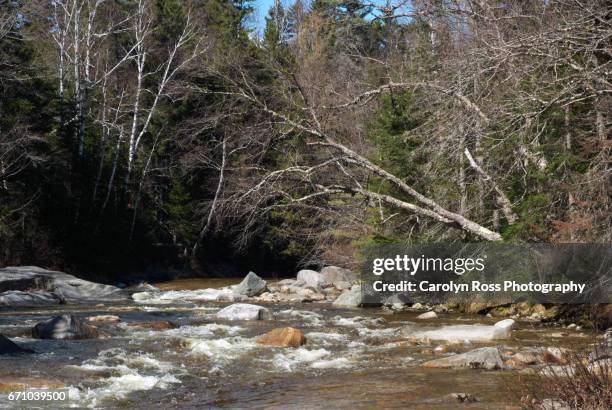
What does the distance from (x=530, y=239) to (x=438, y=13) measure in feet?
15.9

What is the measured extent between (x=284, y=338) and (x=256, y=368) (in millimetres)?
1792

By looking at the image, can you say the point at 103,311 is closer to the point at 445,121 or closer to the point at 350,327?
the point at 350,327

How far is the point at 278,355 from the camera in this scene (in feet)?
33.0

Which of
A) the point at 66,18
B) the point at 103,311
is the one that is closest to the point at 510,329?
the point at 103,311

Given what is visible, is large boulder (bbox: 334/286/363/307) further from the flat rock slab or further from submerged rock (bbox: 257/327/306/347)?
submerged rock (bbox: 257/327/306/347)

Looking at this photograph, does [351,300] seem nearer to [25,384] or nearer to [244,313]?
[244,313]

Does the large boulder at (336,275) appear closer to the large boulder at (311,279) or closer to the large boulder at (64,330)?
the large boulder at (311,279)

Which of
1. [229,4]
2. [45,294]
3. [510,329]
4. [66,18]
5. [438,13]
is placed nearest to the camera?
[510,329]

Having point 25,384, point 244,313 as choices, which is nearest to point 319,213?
point 244,313

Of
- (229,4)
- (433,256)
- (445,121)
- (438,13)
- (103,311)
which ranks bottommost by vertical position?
(103,311)

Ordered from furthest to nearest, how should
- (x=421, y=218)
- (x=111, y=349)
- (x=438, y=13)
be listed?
(x=421, y=218) → (x=438, y=13) → (x=111, y=349)

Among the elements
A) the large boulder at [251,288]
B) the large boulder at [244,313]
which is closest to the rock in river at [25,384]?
the large boulder at [244,313]

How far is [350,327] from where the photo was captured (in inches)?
526

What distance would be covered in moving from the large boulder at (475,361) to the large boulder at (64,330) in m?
5.25
